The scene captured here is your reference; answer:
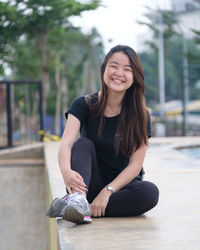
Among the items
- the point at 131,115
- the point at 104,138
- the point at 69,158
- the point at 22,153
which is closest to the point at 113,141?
the point at 104,138

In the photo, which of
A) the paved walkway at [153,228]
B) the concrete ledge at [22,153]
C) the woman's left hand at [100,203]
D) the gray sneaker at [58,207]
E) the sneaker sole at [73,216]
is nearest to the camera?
the paved walkway at [153,228]

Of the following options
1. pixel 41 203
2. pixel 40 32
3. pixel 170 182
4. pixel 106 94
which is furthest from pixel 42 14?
pixel 106 94

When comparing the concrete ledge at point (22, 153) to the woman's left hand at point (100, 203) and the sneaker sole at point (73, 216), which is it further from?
the sneaker sole at point (73, 216)

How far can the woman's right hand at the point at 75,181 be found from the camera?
297cm

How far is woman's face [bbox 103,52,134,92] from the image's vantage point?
3.25 m

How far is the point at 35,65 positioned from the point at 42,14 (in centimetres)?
916

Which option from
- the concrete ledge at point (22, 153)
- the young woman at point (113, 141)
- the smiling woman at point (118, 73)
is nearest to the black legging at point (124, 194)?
the young woman at point (113, 141)

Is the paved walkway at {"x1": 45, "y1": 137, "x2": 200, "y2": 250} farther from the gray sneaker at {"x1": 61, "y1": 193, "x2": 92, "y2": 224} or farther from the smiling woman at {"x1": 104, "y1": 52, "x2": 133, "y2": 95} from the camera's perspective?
the smiling woman at {"x1": 104, "y1": 52, "x2": 133, "y2": 95}

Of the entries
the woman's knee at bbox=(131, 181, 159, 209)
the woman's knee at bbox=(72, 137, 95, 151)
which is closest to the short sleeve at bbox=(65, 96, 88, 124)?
the woman's knee at bbox=(72, 137, 95, 151)

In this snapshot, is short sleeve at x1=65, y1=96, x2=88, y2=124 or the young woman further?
short sleeve at x1=65, y1=96, x2=88, y2=124

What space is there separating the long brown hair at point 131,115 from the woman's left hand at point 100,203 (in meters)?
0.28

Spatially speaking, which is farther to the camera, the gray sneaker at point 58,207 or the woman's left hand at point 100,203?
the woman's left hand at point 100,203

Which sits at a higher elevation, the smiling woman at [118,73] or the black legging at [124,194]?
the smiling woman at [118,73]

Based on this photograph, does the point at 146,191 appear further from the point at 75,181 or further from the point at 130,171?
the point at 75,181
